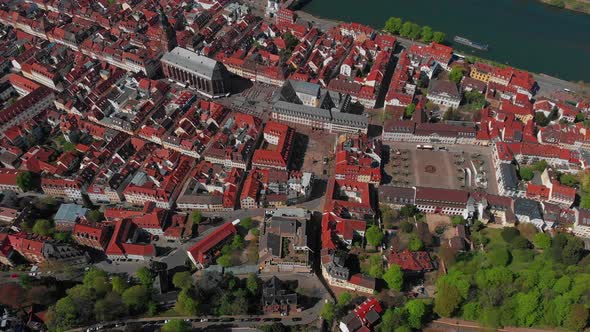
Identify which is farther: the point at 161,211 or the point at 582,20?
the point at 582,20

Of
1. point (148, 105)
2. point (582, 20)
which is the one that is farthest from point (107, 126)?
point (582, 20)

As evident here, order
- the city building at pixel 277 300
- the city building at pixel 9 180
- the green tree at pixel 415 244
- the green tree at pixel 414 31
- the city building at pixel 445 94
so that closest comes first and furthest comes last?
the city building at pixel 277 300
the green tree at pixel 415 244
the city building at pixel 9 180
the city building at pixel 445 94
the green tree at pixel 414 31

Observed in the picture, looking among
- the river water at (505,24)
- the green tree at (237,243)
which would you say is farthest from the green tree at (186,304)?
the river water at (505,24)

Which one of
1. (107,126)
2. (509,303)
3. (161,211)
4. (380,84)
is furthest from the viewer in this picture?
(380,84)

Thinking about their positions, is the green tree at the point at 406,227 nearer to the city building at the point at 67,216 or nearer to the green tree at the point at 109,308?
the green tree at the point at 109,308

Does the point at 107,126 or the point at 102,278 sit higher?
the point at 107,126

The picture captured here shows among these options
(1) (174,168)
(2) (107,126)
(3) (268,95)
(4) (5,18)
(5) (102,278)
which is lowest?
(5) (102,278)

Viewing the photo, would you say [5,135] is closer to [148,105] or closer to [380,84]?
[148,105]
